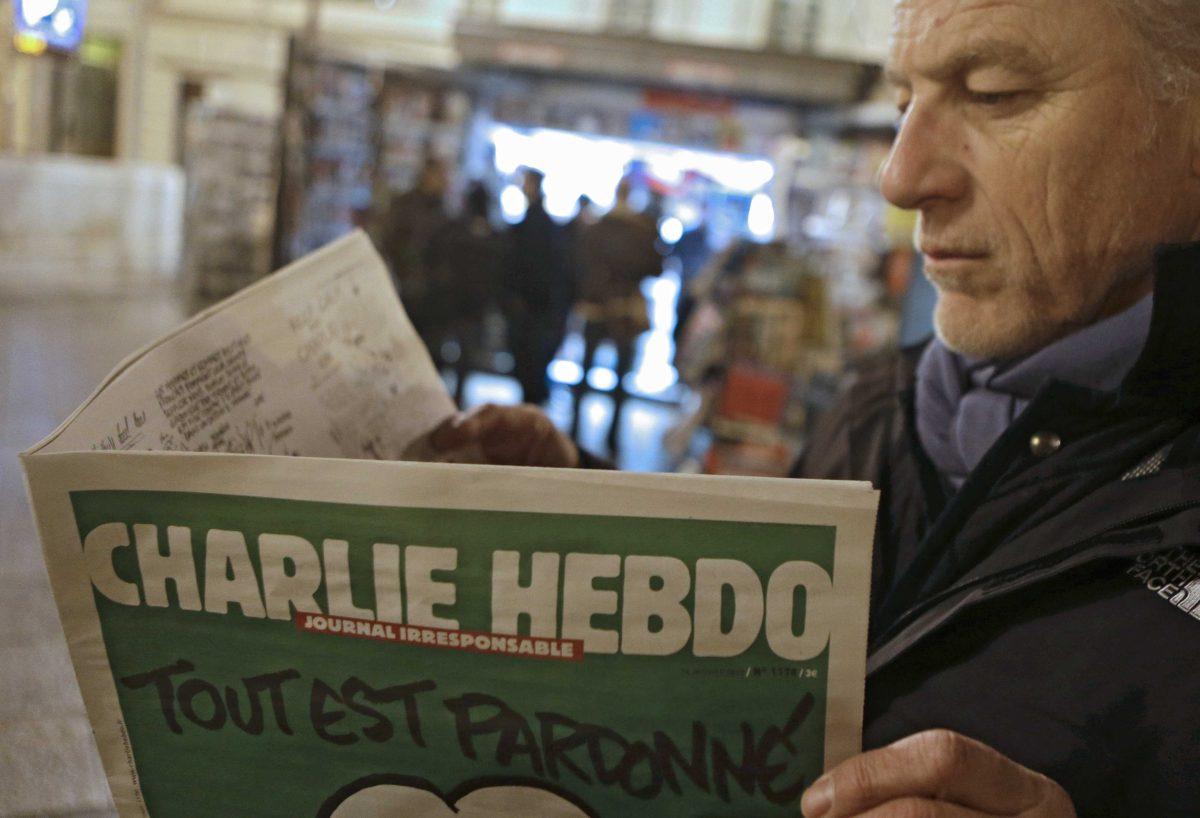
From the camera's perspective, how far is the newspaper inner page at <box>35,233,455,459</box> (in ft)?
2.35

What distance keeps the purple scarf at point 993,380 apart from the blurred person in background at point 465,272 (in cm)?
566

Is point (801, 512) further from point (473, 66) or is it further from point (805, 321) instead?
point (473, 66)

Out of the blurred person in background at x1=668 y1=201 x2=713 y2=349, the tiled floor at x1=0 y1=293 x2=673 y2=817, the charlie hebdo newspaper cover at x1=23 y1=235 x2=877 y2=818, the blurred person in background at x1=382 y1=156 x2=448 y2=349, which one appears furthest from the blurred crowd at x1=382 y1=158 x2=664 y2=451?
the charlie hebdo newspaper cover at x1=23 y1=235 x2=877 y2=818

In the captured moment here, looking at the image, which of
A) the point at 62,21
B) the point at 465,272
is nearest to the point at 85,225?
the point at 62,21

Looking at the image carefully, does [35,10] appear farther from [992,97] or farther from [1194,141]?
[1194,141]

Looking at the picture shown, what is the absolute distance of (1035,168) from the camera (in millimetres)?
887

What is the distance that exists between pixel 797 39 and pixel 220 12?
7164 mm

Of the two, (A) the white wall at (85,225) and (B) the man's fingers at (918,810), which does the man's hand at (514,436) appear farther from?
(A) the white wall at (85,225)

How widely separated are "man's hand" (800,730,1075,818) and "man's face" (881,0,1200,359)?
0.43 metres

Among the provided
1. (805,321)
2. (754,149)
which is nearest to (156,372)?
A: (805,321)

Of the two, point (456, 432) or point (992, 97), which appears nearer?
point (992, 97)

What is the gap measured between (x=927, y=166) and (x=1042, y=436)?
244 mm

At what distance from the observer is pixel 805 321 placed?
179 inches

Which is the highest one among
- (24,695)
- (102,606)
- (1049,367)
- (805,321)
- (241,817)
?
(1049,367)
